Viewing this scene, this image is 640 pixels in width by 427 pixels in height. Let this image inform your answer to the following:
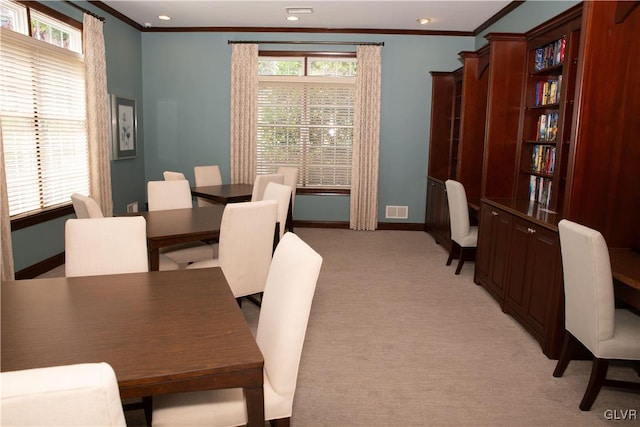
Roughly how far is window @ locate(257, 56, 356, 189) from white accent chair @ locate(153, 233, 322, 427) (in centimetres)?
559

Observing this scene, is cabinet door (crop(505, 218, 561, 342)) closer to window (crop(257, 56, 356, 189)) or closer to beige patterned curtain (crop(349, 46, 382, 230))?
beige patterned curtain (crop(349, 46, 382, 230))

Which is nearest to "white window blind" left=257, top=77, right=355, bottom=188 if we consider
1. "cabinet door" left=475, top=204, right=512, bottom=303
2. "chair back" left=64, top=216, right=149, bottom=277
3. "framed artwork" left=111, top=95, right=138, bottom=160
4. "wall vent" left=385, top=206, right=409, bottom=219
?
"wall vent" left=385, top=206, right=409, bottom=219

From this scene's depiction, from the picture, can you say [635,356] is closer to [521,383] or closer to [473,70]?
[521,383]

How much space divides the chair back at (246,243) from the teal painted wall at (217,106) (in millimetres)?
4038

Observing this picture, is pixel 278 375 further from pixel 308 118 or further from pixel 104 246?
pixel 308 118

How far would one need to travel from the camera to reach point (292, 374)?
173cm

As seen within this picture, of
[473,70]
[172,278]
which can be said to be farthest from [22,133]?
[473,70]

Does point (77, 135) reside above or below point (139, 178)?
above

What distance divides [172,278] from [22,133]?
10.7ft

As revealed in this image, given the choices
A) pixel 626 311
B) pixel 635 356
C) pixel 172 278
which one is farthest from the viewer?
pixel 626 311

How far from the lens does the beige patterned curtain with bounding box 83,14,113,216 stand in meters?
5.31

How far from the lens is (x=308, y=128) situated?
7219 millimetres

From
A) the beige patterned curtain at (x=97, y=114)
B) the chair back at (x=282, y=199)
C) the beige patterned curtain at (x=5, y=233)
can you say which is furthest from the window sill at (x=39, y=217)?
the chair back at (x=282, y=199)

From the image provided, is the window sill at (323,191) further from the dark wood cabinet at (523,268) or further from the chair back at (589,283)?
the chair back at (589,283)
